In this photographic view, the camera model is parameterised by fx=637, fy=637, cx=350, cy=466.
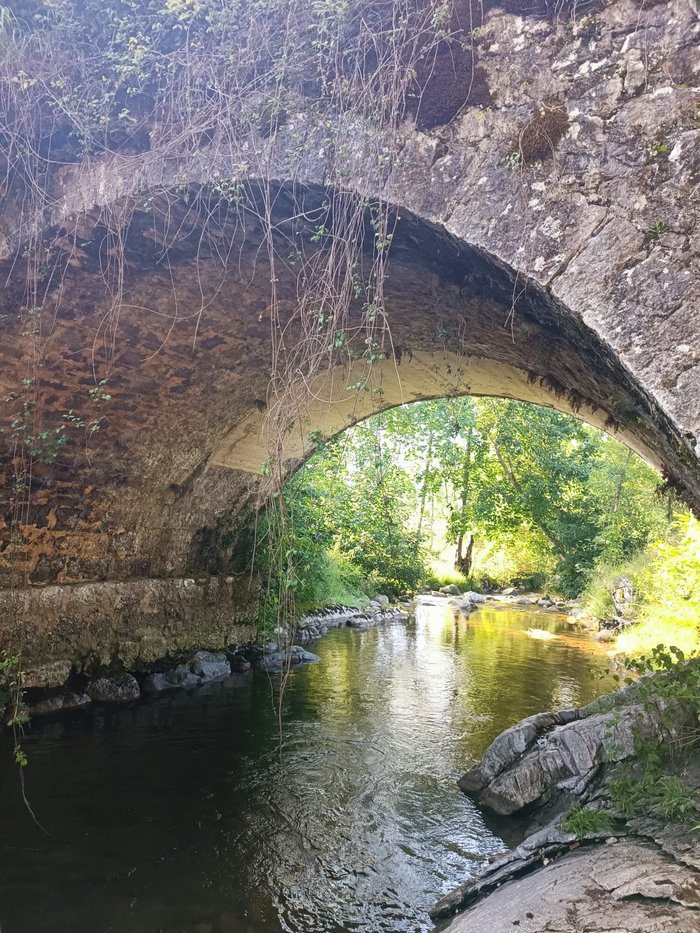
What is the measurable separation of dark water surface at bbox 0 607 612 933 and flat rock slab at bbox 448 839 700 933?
62cm

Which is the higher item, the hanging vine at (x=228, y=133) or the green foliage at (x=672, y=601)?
the hanging vine at (x=228, y=133)

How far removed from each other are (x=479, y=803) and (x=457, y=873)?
0.84m

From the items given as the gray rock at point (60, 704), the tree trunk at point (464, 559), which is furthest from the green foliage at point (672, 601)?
the tree trunk at point (464, 559)

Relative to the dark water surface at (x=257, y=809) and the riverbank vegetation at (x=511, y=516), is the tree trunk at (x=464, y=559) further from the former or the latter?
the dark water surface at (x=257, y=809)

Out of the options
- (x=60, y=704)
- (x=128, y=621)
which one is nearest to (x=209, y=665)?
(x=128, y=621)

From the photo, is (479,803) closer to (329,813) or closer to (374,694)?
(329,813)

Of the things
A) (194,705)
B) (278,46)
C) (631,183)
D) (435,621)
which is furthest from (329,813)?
(435,621)

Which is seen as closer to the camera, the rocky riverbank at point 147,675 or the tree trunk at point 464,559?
the rocky riverbank at point 147,675

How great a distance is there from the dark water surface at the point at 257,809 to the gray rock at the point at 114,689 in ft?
1.00

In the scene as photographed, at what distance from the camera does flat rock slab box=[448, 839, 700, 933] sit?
6.81 ft

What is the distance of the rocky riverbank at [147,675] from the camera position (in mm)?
5887

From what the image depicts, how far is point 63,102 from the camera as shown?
3586mm

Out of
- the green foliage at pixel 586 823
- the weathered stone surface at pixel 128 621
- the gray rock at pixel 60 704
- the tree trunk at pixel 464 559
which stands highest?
the tree trunk at pixel 464 559

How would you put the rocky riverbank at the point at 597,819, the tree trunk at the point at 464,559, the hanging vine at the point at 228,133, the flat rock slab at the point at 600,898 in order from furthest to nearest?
the tree trunk at the point at 464,559 < the hanging vine at the point at 228,133 < the rocky riverbank at the point at 597,819 < the flat rock slab at the point at 600,898
